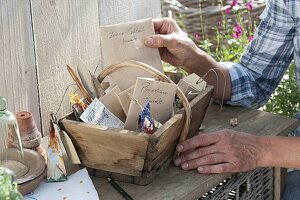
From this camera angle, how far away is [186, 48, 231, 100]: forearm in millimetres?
1795

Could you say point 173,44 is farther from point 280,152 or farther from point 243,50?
point 243,50

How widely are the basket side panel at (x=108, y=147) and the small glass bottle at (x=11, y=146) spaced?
0.11 metres

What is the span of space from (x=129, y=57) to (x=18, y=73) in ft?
1.09

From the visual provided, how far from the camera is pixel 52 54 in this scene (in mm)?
1758

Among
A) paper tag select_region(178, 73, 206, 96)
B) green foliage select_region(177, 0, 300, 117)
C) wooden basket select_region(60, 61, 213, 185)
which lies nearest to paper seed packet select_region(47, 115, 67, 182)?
wooden basket select_region(60, 61, 213, 185)

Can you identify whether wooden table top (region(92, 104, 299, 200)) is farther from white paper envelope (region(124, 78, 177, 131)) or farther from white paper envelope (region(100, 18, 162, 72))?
white paper envelope (region(100, 18, 162, 72))

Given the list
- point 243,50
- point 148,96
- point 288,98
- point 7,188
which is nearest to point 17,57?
point 148,96

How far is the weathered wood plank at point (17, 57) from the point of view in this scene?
1.60 meters

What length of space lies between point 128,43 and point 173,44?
0.19 m

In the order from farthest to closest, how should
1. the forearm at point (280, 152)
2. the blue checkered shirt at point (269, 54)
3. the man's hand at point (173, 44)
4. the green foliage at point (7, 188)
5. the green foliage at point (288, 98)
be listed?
1. the green foliage at point (288, 98)
2. the blue checkered shirt at point (269, 54)
3. the man's hand at point (173, 44)
4. the forearm at point (280, 152)
5. the green foliage at point (7, 188)

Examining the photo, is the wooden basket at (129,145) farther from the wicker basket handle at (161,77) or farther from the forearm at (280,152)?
the forearm at (280,152)

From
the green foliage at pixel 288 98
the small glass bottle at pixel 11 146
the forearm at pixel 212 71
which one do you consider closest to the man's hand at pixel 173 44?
the forearm at pixel 212 71

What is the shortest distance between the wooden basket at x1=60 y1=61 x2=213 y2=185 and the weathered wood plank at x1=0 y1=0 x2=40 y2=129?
1.05 ft

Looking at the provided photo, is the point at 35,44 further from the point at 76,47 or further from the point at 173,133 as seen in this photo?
the point at 173,133
